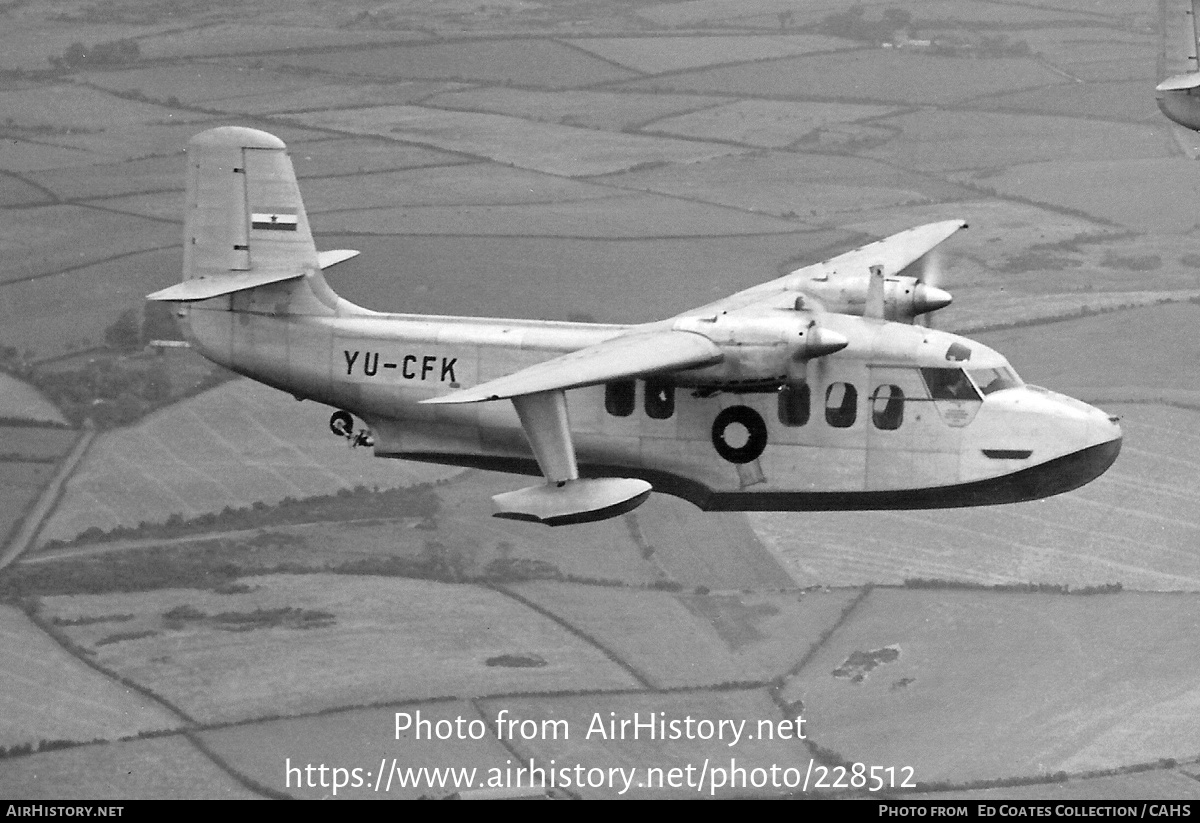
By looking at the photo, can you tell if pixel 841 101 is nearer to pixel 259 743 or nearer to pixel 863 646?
pixel 863 646

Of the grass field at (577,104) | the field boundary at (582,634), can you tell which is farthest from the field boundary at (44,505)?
the grass field at (577,104)

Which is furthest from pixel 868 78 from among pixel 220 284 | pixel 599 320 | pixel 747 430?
pixel 747 430

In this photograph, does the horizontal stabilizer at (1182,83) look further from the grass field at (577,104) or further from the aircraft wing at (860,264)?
the grass field at (577,104)

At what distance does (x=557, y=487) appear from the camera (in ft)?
129

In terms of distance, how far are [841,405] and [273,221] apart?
528 inches

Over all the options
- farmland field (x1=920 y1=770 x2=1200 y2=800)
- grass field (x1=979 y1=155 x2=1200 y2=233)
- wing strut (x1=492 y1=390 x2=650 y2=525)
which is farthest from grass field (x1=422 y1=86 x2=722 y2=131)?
wing strut (x1=492 y1=390 x2=650 y2=525)

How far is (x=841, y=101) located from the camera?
13762 cm

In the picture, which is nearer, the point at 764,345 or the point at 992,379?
the point at 764,345

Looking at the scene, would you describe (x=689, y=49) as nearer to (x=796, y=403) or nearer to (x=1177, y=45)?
(x=1177, y=45)

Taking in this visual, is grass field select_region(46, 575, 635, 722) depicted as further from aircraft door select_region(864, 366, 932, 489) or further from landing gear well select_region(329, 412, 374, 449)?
aircraft door select_region(864, 366, 932, 489)

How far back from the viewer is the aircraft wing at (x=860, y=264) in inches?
1783

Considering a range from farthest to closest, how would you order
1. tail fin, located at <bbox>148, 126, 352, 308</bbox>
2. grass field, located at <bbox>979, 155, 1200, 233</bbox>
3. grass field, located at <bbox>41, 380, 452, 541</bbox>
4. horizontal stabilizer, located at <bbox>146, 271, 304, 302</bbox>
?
grass field, located at <bbox>979, 155, 1200, 233</bbox> < grass field, located at <bbox>41, 380, 452, 541</bbox> < tail fin, located at <bbox>148, 126, 352, 308</bbox> < horizontal stabilizer, located at <bbox>146, 271, 304, 302</bbox>

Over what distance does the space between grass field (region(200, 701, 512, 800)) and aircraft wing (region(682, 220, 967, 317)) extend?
2139 centimetres

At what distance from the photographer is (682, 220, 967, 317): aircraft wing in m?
45.3
